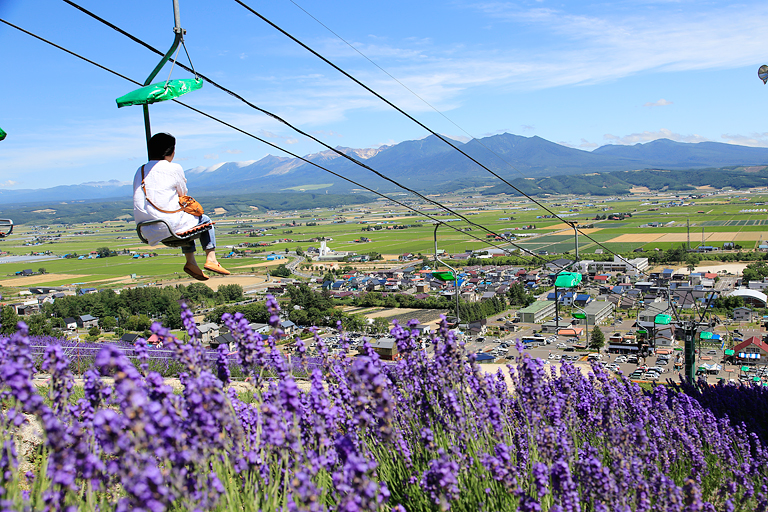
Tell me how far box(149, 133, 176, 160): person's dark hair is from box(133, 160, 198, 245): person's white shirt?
0.06 meters

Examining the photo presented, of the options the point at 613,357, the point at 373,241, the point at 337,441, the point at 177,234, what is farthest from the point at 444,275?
the point at 373,241

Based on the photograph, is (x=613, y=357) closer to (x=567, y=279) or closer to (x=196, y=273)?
(x=567, y=279)

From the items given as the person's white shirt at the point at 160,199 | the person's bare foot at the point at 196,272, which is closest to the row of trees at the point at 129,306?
the person's bare foot at the point at 196,272

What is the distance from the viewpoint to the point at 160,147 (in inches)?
143

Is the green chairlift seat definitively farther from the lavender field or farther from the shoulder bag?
the shoulder bag

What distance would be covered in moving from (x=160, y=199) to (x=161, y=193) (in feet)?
0.13

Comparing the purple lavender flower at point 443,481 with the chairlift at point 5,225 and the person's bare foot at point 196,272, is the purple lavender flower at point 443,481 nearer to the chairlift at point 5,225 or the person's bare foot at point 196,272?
the person's bare foot at point 196,272

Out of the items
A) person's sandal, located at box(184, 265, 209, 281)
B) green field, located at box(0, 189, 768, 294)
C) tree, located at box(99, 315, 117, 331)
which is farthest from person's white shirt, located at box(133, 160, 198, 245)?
green field, located at box(0, 189, 768, 294)

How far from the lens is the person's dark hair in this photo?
3621 millimetres

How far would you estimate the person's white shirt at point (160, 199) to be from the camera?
342cm

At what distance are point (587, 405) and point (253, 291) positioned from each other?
48500 millimetres

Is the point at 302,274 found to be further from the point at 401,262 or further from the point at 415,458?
the point at 415,458

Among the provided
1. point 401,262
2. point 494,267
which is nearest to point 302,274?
point 401,262

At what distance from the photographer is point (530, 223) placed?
372ft
